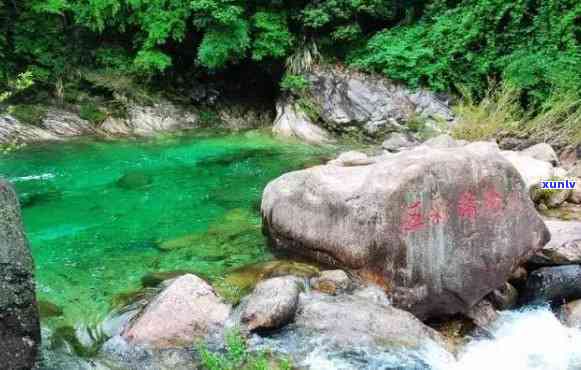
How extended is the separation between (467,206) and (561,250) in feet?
4.68

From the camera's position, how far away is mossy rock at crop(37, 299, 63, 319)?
443cm

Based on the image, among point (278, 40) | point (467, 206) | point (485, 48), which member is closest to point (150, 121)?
point (278, 40)

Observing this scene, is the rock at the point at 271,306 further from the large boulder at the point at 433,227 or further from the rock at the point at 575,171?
the rock at the point at 575,171

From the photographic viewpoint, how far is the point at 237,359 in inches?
149

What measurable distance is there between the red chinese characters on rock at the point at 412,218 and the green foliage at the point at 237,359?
5.37ft

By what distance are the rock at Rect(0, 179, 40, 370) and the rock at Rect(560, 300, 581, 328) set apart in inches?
179

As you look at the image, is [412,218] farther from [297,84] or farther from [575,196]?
[297,84]

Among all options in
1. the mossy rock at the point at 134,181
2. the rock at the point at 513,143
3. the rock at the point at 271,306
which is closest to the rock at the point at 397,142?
the rock at the point at 513,143

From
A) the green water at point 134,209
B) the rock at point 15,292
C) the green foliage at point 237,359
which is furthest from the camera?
the green water at point 134,209

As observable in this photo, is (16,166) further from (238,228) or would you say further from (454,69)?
(454,69)

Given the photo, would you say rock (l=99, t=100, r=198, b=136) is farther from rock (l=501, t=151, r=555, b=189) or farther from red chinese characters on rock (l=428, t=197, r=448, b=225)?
red chinese characters on rock (l=428, t=197, r=448, b=225)

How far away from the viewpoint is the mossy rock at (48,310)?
4.43m

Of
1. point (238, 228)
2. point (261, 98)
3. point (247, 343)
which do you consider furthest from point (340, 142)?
point (247, 343)

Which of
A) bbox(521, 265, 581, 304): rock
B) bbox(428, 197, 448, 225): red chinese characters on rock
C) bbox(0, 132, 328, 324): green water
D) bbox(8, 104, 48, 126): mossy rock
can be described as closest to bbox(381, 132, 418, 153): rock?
bbox(0, 132, 328, 324): green water
